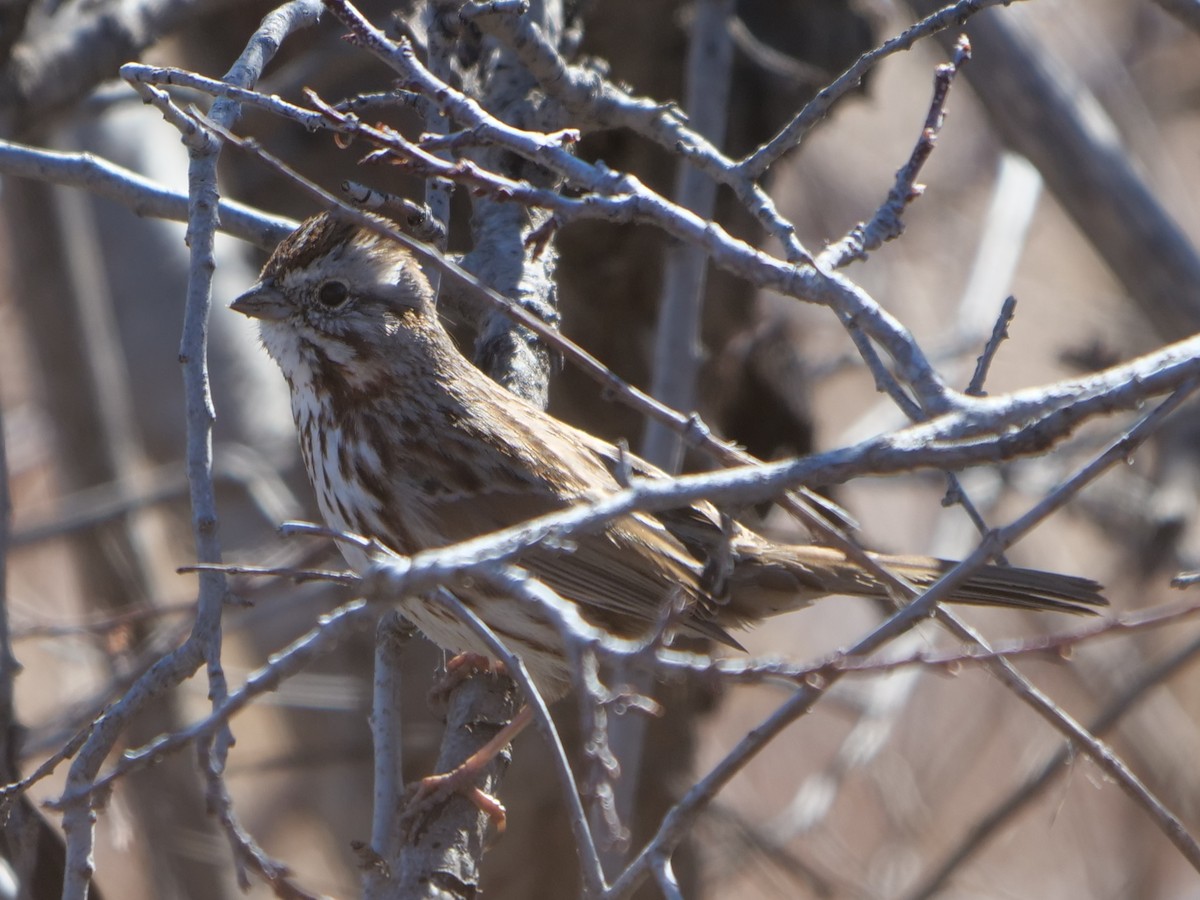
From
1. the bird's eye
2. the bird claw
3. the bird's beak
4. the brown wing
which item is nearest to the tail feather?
the brown wing

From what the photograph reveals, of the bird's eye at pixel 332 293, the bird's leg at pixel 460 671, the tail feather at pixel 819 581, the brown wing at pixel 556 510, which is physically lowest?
the bird's leg at pixel 460 671

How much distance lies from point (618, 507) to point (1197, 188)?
9738mm

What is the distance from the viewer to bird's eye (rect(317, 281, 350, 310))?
3873 millimetres

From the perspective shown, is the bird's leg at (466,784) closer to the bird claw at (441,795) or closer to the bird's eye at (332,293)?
A: the bird claw at (441,795)

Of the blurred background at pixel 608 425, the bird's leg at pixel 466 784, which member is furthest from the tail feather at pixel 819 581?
the bird's leg at pixel 466 784

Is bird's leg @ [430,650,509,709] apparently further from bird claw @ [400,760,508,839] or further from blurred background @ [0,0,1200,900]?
blurred background @ [0,0,1200,900]

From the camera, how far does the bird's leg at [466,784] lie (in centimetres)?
319

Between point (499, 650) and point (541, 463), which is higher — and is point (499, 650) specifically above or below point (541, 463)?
below

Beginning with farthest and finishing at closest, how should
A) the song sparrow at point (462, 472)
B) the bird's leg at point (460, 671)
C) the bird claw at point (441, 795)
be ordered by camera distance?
the song sparrow at point (462, 472)
the bird's leg at point (460, 671)
the bird claw at point (441, 795)

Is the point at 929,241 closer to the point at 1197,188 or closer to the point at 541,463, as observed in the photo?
the point at 1197,188

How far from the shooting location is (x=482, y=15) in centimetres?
269

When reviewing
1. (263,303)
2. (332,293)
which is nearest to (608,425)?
(332,293)

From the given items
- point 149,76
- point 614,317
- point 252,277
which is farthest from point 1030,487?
point 149,76

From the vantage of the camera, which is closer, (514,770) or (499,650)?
(499,650)
